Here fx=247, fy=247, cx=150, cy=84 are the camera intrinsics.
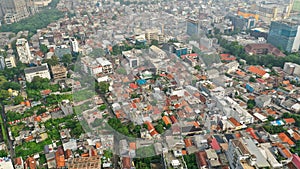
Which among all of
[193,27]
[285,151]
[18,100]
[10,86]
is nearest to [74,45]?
[10,86]

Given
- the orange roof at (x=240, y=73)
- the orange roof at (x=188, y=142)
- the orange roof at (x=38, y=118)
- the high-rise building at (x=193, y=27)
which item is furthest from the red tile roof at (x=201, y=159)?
the high-rise building at (x=193, y=27)

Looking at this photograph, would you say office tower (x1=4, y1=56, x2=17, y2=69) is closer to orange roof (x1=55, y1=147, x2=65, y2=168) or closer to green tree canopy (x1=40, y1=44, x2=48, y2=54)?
green tree canopy (x1=40, y1=44, x2=48, y2=54)

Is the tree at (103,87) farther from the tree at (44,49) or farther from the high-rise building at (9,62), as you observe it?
the tree at (44,49)

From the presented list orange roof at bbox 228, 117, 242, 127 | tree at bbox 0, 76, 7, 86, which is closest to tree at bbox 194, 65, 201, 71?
orange roof at bbox 228, 117, 242, 127

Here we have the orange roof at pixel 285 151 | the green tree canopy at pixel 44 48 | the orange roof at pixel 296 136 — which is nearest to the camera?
the orange roof at pixel 285 151

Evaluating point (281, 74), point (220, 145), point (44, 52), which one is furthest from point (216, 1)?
point (220, 145)

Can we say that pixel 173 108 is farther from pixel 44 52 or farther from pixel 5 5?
pixel 5 5
